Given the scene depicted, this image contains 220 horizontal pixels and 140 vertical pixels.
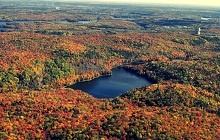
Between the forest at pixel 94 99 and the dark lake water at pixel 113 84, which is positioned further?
the dark lake water at pixel 113 84

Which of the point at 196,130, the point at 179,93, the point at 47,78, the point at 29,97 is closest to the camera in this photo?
the point at 196,130

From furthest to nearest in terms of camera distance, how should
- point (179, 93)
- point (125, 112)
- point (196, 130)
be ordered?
1. point (179, 93)
2. point (125, 112)
3. point (196, 130)

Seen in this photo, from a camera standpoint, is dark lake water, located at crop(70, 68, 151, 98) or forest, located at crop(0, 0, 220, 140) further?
dark lake water, located at crop(70, 68, 151, 98)

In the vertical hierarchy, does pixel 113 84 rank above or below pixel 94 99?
below

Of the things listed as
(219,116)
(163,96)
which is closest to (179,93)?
(163,96)

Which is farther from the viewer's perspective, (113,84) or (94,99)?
(113,84)

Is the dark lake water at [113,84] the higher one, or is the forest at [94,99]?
the forest at [94,99]

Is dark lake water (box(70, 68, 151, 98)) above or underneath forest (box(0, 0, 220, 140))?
underneath

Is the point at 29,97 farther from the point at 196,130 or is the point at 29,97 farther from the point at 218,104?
the point at 218,104
